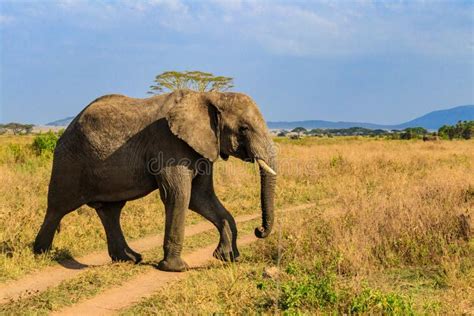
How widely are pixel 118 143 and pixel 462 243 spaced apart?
5.18 meters

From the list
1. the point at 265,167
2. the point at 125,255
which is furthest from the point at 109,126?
the point at 265,167

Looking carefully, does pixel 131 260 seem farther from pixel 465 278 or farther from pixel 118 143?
pixel 465 278

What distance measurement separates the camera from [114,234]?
8.41 meters

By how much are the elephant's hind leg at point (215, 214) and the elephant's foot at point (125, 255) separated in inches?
46.4

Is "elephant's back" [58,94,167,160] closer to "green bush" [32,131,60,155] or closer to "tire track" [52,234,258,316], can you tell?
"tire track" [52,234,258,316]

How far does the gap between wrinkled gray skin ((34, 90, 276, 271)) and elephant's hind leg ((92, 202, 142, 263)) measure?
1.09 feet

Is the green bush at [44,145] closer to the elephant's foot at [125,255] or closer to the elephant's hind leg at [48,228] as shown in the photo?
the elephant's hind leg at [48,228]

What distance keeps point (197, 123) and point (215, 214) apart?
5.12 ft

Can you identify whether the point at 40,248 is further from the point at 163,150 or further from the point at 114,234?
the point at 163,150

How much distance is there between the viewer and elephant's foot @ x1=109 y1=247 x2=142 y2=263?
8266mm

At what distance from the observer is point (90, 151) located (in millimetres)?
7730

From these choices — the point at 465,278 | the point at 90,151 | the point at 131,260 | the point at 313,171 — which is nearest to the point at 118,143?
the point at 90,151

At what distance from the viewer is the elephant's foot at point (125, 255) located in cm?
827

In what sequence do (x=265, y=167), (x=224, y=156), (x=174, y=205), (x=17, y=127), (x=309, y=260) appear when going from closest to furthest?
(x=265, y=167) → (x=174, y=205) → (x=309, y=260) → (x=224, y=156) → (x=17, y=127)
